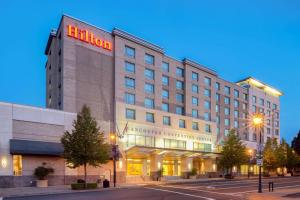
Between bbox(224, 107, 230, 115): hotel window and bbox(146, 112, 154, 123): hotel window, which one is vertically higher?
bbox(224, 107, 230, 115): hotel window

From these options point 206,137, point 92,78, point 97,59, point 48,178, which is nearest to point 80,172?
point 48,178

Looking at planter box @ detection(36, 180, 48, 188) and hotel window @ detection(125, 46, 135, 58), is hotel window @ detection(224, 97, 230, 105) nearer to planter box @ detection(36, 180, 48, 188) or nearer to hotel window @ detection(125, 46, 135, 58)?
hotel window @ detection(125, 46, 135, 58)

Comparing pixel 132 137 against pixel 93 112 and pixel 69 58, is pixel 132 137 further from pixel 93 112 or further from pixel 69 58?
pixel 69 58

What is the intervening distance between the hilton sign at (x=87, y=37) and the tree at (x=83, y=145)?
1539 centimetres

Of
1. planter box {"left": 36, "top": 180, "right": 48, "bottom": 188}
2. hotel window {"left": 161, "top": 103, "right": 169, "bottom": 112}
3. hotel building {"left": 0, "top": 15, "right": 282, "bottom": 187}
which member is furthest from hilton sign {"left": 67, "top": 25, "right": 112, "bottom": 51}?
planter box {"left": 36, "top": 180, "right": 48, "bottom": 188}

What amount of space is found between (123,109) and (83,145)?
16983mm

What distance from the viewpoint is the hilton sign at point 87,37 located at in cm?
4750

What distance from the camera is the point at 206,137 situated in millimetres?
69312

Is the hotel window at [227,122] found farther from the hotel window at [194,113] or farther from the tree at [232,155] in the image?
the tree at [232,155]

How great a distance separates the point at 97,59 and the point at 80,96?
22.6ft

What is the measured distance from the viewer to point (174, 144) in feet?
200

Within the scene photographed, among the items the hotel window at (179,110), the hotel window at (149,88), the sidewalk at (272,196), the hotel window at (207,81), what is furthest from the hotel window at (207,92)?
the sidewalk at (272,196)

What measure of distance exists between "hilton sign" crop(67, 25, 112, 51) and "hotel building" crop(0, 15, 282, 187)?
0.15m

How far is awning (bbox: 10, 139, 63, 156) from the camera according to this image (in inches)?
1444
